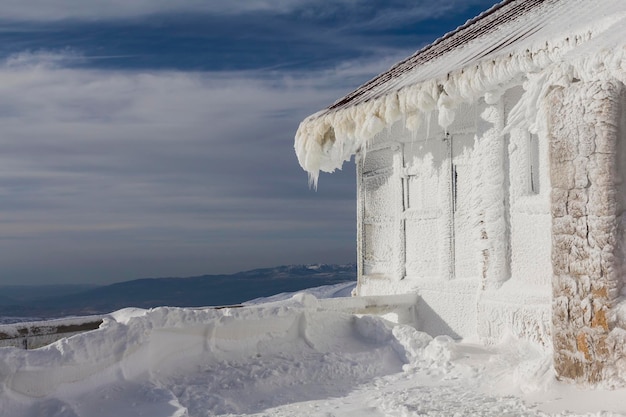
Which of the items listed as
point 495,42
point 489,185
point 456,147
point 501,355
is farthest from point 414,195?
point 501,355

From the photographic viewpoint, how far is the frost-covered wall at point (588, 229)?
501 centimetres

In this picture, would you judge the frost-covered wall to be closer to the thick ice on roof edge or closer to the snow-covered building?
the snow-covered building

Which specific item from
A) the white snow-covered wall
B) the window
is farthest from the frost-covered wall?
the window

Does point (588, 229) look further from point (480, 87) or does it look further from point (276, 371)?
point (276, 371)

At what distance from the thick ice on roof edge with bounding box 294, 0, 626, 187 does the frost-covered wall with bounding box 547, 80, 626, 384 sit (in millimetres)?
234

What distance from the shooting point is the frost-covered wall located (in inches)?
197

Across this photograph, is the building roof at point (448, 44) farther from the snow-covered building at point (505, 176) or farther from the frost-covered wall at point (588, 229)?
the frost-covered wall at point (588, 229)

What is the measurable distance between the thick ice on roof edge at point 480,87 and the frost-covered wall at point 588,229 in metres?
0.23

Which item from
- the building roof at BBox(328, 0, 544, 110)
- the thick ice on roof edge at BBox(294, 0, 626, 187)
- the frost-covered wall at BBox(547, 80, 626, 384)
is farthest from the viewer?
the building roof at BBox(328, 0, 544, 110)

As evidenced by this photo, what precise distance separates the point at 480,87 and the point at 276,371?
3.18 metres

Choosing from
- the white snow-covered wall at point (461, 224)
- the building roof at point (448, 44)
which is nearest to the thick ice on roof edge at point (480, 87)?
the white snow-covered wall at point (461, 224)

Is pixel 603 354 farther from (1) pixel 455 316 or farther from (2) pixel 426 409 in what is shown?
(1) pixel 455 316

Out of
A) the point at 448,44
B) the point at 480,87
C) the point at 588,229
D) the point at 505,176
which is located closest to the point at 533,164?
the point at 505,176

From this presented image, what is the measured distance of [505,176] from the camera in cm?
714
